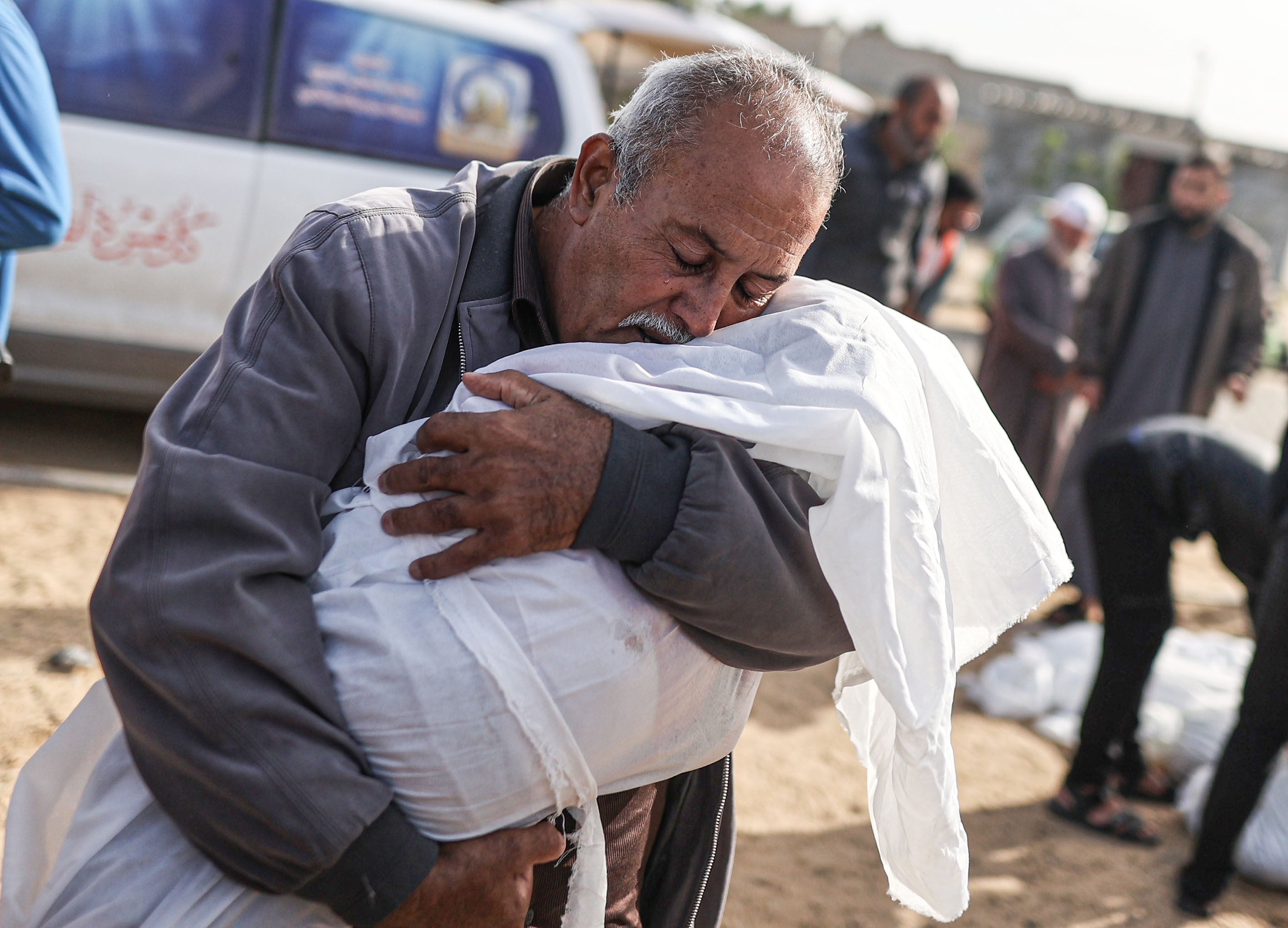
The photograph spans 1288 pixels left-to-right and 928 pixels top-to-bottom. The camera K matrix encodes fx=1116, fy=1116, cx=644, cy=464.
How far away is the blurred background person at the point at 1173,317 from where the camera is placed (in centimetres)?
569

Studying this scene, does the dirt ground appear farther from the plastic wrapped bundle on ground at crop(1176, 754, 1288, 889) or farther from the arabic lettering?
the arabic lettering

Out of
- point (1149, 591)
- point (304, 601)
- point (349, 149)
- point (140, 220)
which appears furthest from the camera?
point (349, 149)

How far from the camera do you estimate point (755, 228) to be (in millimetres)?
1480

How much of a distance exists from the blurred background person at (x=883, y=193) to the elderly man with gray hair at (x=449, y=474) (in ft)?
12.4

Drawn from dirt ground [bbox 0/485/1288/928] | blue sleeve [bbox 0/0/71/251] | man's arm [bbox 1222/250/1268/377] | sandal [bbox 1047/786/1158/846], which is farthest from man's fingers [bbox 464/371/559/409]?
man's arm [bbox 1222/250/1268/377]

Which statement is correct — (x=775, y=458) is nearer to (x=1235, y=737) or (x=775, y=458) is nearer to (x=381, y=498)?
(x=381, y=498)

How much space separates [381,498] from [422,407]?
17 centimetres

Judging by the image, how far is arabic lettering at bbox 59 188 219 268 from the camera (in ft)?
15.0

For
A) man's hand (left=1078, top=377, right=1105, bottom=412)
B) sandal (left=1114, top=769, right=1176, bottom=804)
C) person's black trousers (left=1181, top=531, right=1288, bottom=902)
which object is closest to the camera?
person's black trousers (left=1181, top=531, right=1288, bottom=902)

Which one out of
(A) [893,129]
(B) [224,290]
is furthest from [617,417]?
(A) [893,129]

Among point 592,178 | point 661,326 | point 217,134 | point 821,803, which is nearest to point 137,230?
point 217,134

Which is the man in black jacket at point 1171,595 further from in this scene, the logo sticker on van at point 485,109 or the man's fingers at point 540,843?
the logo sticker on van at point 485,109

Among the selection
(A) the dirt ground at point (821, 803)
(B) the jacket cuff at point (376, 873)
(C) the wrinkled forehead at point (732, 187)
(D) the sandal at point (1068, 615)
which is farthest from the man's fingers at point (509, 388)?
(D) the sandal at point (1068, 615)

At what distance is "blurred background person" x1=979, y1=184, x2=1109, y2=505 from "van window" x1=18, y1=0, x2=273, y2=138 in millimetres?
4041
